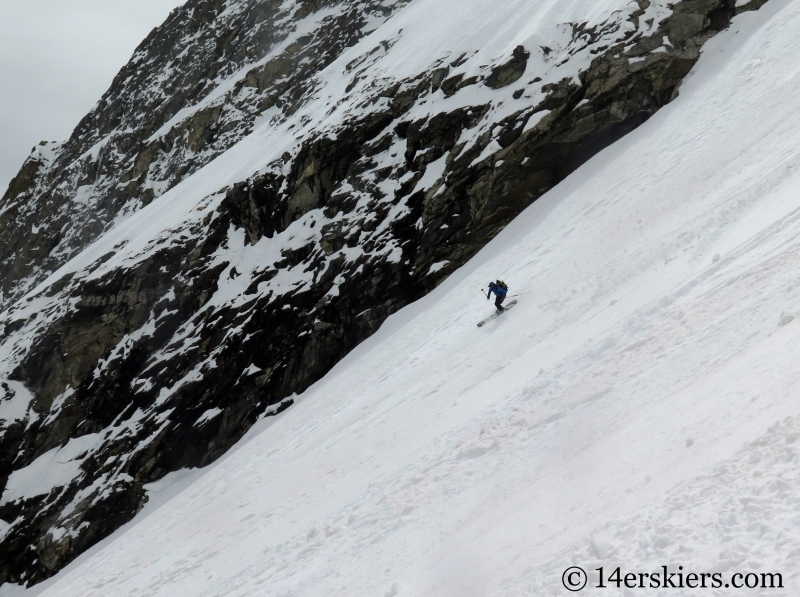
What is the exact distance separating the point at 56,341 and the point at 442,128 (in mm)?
21808

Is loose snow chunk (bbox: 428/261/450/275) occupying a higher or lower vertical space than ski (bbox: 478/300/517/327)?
higher

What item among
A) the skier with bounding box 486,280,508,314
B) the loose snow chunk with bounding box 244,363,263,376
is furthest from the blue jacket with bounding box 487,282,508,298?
the loose snow chunk with bounding box 244,363,263,376

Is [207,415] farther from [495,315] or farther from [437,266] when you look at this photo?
[495,315]

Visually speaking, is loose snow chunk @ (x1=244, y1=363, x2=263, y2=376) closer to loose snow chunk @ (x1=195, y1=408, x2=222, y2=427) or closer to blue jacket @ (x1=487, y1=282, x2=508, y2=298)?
A: loose snow chunk @ (x1=195, y1=408, x2=222, y2=427)

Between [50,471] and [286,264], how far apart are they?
13827 millimetres

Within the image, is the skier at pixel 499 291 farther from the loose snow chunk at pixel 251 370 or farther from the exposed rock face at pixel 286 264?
the loose snow chunk at pixel 251 370

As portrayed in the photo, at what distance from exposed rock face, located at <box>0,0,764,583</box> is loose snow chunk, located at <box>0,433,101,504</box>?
0.10 metres

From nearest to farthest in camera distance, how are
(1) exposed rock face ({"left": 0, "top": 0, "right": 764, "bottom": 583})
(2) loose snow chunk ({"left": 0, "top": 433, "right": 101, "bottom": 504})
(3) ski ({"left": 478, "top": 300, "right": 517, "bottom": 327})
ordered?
(3) ski ({"left": 478, "top": 300, "right": 517, "bottom": 327})
(1) exposed rock face ({"left": 0, "top": 0, "right": 764, "bottom": 583})
(2) loose snow chunk ({"left": 0, "top": 433, "right": 101, "bottom": 504})

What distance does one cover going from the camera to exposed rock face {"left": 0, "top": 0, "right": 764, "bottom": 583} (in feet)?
72.4

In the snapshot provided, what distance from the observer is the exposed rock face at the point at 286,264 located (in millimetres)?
22078

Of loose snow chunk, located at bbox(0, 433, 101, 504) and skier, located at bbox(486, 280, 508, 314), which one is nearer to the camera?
skier, located at bbox(486, 280, 508, 314)

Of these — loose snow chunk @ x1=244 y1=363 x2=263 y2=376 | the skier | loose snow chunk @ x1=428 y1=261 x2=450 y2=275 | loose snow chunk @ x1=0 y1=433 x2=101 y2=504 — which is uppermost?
loose snow chunk @ x1=0 y1=433 x2=101 y2=504

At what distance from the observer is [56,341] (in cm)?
3033

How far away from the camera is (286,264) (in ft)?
87.0
